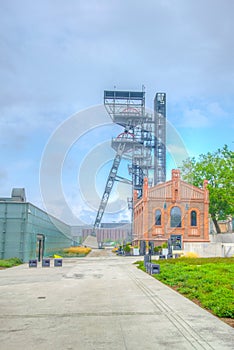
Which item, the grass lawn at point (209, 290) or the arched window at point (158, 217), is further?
the arched window at point (158, 217)

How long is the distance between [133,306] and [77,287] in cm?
574

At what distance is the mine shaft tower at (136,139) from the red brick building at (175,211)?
13.4 meters

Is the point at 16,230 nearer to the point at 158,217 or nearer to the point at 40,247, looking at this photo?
the point at 40,247

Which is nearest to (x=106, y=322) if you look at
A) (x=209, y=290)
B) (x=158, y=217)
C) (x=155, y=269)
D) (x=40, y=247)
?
(x=209, y=290)

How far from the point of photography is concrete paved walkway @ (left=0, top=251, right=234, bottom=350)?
280 inches

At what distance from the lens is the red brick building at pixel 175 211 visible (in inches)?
2135

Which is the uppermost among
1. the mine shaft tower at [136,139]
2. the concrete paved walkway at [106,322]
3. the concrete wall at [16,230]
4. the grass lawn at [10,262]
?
the mine shaft tower at [136,139]

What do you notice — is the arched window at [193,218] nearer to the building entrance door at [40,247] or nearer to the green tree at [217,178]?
the green tree at [217,178]

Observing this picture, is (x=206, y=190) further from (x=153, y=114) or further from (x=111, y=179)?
(x=153, y=114)

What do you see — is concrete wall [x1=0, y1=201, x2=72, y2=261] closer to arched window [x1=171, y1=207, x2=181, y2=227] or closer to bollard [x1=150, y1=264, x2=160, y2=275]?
bollard [x1=150, y1=264, x2=160, y2=275]

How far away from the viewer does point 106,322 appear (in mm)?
8945

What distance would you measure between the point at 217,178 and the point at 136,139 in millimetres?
20821

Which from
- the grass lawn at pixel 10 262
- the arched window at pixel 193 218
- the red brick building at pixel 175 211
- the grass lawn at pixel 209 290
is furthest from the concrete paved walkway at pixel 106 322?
the arched window at pixel 193 218

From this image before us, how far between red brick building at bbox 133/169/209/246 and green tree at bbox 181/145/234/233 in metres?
2.10
